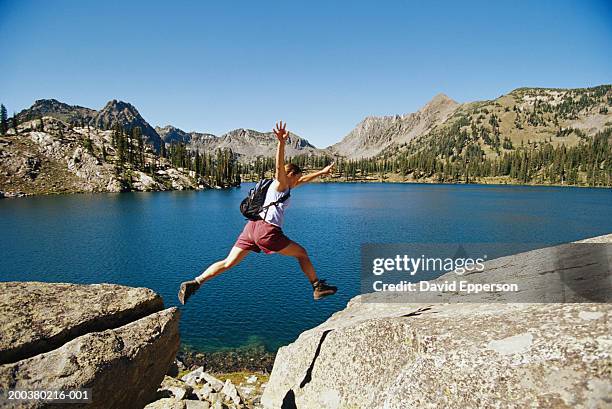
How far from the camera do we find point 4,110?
18225 centimetres

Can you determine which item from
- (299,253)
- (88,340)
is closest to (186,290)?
(88,340)

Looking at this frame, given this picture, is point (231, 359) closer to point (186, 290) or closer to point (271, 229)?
point (186, 290)

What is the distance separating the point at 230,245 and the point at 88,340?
48.7 metres

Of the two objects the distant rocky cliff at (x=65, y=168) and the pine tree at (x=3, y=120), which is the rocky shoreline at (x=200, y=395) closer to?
the distant rocky cliff at (x=65, y=168)

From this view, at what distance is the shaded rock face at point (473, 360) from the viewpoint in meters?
5.27

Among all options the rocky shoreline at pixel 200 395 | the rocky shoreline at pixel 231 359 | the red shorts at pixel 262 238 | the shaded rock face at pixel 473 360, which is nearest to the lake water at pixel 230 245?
the rocky shoreline at pixel 231 359

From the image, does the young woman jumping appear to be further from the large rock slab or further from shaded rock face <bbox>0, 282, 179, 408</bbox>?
the large rock slab

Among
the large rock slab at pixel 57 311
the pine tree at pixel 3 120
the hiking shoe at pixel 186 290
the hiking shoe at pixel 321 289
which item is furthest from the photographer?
the pine tree at pixel 3 120

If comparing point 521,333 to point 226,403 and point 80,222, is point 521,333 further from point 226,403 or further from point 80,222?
point 80,222

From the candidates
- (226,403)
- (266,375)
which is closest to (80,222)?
(266,375)

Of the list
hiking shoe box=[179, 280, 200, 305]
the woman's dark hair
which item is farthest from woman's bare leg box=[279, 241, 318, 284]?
hiking shoe box=[179, 280, 200, 305]

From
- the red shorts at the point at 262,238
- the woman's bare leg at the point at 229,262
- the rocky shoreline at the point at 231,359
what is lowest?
the rocky shoreline at the point at 231,359

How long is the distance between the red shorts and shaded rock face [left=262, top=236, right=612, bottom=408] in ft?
10.1

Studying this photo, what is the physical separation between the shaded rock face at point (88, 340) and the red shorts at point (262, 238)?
122 inches
